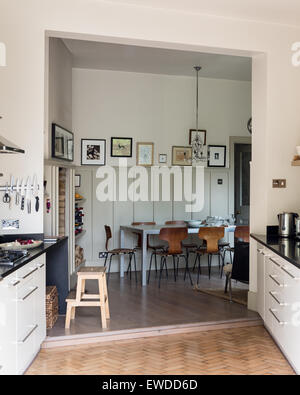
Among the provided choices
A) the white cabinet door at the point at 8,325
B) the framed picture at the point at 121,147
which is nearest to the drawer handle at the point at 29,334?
the white cabinet door at the point at 8,325

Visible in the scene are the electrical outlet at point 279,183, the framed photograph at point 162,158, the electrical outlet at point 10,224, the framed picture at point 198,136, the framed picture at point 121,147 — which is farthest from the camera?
the framed picture at point 198,136

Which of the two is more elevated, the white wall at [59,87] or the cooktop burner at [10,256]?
the white wall at [59,87]

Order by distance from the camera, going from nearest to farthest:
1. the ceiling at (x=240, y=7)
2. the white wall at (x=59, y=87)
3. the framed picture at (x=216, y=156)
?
the ceiling at (x=240, y=7) → the white wall at (x=59, y=87) → the framed picture at (x=216, y=156)

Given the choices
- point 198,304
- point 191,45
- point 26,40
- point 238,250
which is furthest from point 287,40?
point 198,304

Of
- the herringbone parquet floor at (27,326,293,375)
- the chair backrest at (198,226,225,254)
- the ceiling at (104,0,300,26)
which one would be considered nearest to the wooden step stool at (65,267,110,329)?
the herringbone parquet floor at (27,326,293,375)

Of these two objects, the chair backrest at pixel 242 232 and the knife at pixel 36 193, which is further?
→ the chair backrest at pixel 242 232

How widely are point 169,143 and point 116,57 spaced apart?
5.96 ft

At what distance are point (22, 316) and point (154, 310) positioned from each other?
205cm

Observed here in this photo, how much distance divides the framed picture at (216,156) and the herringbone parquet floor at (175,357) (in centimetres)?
416

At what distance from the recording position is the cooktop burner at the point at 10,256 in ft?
9.25

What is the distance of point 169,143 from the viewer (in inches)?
297

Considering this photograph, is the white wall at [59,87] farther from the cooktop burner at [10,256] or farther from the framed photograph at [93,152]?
the cooktop burner at [10,256]

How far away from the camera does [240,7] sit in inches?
167

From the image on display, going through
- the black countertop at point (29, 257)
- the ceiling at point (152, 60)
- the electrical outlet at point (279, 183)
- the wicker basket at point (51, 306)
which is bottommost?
the wicker basket at point (51, 306)
